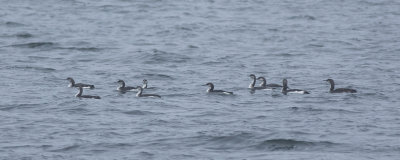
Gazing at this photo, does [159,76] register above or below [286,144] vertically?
above

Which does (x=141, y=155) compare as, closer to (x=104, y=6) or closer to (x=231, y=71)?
(x=231, y=71)

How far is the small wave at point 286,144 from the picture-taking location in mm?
24766

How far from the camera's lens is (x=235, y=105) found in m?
31.2

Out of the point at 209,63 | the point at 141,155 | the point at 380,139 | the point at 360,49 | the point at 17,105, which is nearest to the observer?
the point at 141,155

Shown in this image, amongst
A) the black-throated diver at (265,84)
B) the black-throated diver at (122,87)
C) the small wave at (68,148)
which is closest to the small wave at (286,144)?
the small wave at (68,148)

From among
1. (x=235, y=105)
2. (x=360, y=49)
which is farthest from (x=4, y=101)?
(x=360, y=49)

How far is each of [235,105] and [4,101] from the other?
7.84 m

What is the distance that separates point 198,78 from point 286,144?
42.6 ft

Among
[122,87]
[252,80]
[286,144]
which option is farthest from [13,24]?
[286,144]

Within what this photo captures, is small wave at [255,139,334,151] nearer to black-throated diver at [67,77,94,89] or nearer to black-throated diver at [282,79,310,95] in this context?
black-throated diver at [282,79,310,95]

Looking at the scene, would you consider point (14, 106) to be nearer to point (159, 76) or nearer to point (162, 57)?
point (159, 76)

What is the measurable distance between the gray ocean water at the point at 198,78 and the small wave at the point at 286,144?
0.09ft

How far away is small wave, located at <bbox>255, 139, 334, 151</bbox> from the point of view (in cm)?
2477

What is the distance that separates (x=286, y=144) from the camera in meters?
25.1
